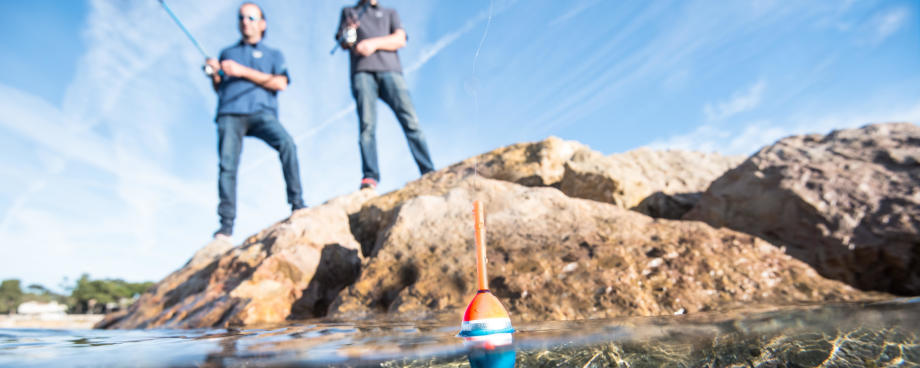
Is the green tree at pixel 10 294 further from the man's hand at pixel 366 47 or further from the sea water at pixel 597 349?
the sea water at pixel 597 349

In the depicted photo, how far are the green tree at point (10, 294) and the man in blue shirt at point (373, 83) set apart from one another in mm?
75698

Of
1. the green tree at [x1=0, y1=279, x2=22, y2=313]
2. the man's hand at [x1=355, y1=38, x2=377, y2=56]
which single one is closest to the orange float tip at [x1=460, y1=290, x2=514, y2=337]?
the man's hand at [x1=355, y1=38, x2=377, y2=56]

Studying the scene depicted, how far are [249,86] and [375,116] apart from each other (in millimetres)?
→ 1667

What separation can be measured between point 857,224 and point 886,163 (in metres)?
0.76

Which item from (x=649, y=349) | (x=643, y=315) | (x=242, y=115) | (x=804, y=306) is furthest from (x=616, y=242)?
(x=242, y=115)

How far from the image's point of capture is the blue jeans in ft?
20.0

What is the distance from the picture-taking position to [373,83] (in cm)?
626

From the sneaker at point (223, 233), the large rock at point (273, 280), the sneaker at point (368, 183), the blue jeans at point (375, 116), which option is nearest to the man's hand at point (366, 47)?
the blue jeans at point (375, 116)

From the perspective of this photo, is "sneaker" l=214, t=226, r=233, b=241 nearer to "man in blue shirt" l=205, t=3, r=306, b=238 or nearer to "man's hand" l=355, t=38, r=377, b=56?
"man in blue shirt" l=205, t=3, r=306, b=238

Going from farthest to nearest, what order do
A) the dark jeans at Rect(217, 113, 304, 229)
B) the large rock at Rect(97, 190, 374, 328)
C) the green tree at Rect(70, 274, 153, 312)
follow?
the green tree at Rect(70, 274, 153, 312) → the dark jeans at Rect(217, 113, 304, 229) → the large rock at Rect(97, 190, 374, 328)

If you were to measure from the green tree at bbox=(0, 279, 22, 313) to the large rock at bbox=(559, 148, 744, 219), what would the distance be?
78107 millimetres

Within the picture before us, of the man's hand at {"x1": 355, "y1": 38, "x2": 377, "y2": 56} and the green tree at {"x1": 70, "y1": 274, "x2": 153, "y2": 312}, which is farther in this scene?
the green tree at {"x1": 70, "y1": 274, "x2": 153, "y2": 312}

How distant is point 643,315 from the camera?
2.56 meters

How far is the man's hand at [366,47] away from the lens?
19.9ft
